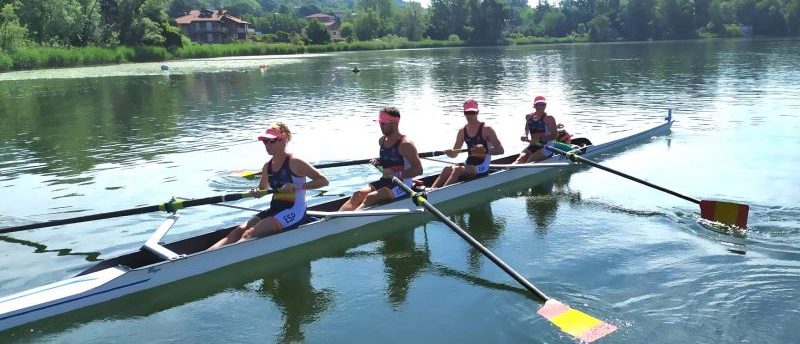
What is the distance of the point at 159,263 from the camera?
7570 mm

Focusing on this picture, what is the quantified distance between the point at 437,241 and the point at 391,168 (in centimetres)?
147

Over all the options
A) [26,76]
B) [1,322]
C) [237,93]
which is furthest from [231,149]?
[26,76]

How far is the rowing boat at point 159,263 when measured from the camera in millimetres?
6816

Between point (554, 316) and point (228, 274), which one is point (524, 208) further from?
point (228, 274)

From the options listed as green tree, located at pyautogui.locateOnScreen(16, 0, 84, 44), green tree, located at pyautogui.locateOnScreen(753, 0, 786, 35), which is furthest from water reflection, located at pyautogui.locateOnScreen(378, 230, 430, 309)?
green tree, located at pyautogui.locateOnScreen(753, 0, 786, 35)

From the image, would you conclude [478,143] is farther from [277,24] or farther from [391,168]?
[277,24]

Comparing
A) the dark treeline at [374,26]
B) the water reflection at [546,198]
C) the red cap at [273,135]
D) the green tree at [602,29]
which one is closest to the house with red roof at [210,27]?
the dark treeline at [374,26]

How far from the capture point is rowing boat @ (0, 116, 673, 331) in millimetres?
6816

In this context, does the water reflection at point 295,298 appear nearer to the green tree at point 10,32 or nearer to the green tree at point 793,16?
the green tree at point 10,32

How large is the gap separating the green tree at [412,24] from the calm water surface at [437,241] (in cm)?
11809

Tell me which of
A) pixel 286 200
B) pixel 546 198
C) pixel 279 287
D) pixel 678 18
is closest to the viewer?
pixel 279 287

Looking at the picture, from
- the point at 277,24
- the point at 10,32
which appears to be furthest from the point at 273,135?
the point at 277,24

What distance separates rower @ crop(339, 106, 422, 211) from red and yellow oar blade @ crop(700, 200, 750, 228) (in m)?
4.98

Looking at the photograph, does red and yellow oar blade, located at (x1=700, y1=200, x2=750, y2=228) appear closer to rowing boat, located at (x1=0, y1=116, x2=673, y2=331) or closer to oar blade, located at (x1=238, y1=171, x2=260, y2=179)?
rowing boat, located at (x1=0, y1=116, x2=673, y2=331)
